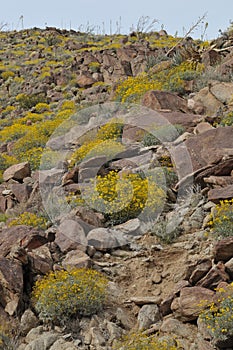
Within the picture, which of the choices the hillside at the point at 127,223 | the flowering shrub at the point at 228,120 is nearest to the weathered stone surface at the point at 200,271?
the hillside at the point at 127,223

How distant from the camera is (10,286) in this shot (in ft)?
18.8

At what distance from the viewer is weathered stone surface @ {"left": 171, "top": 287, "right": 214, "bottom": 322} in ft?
16.1

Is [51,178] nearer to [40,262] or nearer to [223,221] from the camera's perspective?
[40,262]

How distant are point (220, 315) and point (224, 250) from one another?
1069 millimetres

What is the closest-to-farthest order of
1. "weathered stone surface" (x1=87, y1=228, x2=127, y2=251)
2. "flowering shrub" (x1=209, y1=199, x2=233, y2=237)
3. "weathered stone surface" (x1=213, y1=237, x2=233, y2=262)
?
"weathered stone surface" (x1=213, y1=237, x2=233, y2=262), "flowering shrub" (x1=209, y1=199, x2=233, y2=237), "weathered stone surface" (x1=87, y1=228, x2=127, y2=251)

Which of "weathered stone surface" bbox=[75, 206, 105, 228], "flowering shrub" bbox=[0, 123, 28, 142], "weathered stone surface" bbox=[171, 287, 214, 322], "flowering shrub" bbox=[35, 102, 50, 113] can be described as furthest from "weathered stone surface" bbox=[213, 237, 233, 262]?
"flowering shrub" bbox=[35, 102, 50, 113]

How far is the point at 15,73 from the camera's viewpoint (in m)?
25.9

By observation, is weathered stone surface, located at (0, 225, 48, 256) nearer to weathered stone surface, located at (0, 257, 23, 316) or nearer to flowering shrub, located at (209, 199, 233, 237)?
weathered stone surface, located at (0, 257, 23, 316)

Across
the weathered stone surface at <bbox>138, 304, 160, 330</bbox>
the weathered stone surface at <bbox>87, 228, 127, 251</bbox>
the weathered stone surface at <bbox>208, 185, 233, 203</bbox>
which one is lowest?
the weathered stone surface at <bbox>138, 304, 160, 330</bbox>

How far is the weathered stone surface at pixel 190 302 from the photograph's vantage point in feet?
16.1

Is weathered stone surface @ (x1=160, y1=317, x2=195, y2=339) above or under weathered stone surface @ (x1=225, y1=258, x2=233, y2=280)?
under

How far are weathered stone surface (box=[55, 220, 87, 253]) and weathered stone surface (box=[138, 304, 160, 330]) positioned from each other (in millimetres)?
1596

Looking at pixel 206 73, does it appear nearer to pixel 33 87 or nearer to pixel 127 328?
pixel 127 328

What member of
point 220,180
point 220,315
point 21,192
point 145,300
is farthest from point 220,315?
point 21,192
